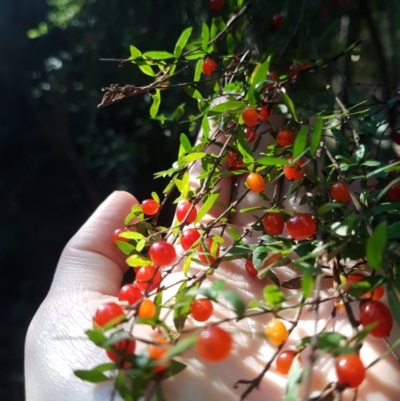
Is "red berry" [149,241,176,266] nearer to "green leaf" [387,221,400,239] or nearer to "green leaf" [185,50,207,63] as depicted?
"green leaf" [387,221,400,239]

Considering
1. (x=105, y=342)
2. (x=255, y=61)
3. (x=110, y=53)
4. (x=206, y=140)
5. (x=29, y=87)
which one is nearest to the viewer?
(x=105, y=342)

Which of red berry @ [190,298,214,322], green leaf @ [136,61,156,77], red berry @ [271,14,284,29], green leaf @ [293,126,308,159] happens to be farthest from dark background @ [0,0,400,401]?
red berry @ [190,298,214,322]

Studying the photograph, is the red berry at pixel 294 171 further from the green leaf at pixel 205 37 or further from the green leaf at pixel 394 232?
the green leaf at pixel 205 37

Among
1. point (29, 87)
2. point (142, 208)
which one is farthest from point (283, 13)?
point (29, 87)

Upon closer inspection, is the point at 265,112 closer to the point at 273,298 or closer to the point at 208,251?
the point at 208,251

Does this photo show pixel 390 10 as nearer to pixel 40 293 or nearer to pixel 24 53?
pixel 24 53

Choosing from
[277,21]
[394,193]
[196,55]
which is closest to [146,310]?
[394,193]
